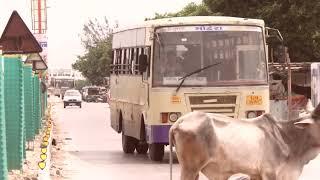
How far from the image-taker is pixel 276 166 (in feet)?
31.7

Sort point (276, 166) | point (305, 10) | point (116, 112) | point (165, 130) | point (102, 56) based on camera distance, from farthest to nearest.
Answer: point (102, 56) < point (305, 10) < point (116, 112) < point (165, 130) < point (276, 166)

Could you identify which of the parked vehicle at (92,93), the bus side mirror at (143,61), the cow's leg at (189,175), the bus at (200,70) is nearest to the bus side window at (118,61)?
the bus at (200,70)

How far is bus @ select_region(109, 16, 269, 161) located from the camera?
17719mm

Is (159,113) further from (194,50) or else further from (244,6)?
(244,6)

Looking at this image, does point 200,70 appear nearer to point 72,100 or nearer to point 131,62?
point 131,62

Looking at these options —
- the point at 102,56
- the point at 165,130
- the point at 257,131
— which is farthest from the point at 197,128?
the point at 102,56

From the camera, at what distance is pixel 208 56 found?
17.8 metres

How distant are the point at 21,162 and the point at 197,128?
5.90m

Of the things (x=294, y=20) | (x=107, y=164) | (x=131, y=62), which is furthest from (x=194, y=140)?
(x=294, y=20)

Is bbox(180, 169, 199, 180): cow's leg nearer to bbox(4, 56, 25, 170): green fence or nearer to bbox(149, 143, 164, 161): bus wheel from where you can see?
bbox(4, 56, 25, 170): green fence

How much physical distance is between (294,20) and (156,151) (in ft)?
78.1

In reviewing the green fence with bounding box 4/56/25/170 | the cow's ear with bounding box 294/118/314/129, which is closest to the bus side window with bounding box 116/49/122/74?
the green fence with bounding box 4/56/25/170

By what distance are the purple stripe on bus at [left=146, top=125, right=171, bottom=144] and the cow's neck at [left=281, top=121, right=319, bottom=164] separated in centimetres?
778

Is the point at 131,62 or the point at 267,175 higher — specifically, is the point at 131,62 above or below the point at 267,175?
above
